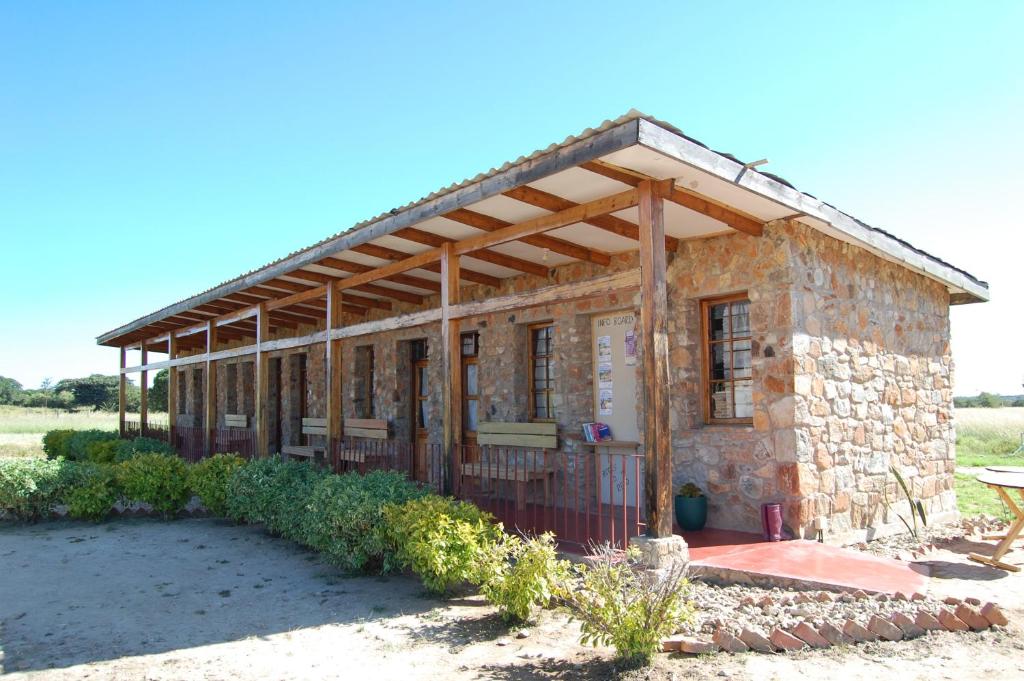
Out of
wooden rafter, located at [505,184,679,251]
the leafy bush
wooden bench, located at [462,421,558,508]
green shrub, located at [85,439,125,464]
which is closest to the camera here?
the leafy bush

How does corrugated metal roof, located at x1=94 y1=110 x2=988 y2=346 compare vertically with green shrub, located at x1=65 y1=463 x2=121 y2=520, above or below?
above

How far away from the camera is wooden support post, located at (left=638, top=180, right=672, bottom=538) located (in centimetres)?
504

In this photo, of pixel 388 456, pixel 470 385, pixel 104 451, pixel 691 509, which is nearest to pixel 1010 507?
pixel 691 509

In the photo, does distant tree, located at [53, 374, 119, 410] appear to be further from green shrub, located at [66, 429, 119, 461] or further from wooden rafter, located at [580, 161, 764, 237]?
wooden rafter, located at [580, 161, 764, 237]

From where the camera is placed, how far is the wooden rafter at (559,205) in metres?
5.68

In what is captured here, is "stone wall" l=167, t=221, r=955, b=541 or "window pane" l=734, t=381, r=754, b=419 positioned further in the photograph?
"window pane" l=734, t=381, r=754, b=419

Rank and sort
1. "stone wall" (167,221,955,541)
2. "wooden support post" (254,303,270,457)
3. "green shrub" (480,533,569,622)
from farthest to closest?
"wooden support post" (254,303,270,457)
"stone wall" (167,221,955,541)
"green shrub" (480,533,569,622)

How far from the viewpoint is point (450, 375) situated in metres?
7.20

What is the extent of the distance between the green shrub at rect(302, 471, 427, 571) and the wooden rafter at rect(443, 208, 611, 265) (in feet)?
8.08

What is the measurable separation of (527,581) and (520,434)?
4.18m

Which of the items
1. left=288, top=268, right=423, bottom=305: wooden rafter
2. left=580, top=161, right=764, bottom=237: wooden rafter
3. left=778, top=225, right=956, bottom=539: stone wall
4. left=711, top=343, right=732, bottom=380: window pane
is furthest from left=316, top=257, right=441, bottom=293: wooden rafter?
left=778, top=225, right=956, bottom=539: stone wall

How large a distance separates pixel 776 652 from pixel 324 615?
→ 3015 millimetres

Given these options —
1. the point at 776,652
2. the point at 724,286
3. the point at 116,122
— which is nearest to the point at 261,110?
the point at 116,122

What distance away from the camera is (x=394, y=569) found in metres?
6.21
